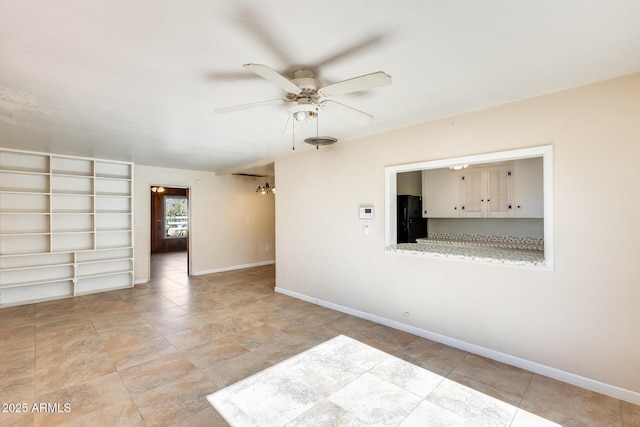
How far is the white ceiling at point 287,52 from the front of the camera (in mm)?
1438

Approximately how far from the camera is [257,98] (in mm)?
2490

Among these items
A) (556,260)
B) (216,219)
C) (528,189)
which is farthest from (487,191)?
(216,219)

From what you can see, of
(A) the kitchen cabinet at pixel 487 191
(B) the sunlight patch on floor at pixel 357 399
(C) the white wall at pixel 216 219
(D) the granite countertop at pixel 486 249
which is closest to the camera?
(B) the sunlight patch on floor at pixel 357 399

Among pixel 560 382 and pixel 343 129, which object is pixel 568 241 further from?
pixel 343 129

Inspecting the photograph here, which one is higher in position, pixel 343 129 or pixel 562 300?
pixel 343 129

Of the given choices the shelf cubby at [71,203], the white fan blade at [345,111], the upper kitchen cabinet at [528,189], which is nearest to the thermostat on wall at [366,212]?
the white fan blade at [345,111]

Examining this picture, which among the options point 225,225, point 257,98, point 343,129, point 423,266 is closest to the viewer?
point 257,98

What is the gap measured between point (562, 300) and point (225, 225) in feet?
21.2

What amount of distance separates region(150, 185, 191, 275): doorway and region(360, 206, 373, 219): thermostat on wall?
8.65 m

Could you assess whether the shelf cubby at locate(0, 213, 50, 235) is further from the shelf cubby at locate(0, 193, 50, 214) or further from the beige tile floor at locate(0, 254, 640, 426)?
the beige tile floor at locate(0, 254, 640, 426)

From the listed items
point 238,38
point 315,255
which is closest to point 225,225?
point 315,255

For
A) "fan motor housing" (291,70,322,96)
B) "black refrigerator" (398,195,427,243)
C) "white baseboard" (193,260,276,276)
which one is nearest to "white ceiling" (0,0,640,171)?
"fan motor housing" (291,70,322,96)

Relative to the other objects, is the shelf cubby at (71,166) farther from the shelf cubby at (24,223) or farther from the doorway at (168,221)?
the doorway at (168,221)

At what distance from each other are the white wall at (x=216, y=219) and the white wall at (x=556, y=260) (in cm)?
423
